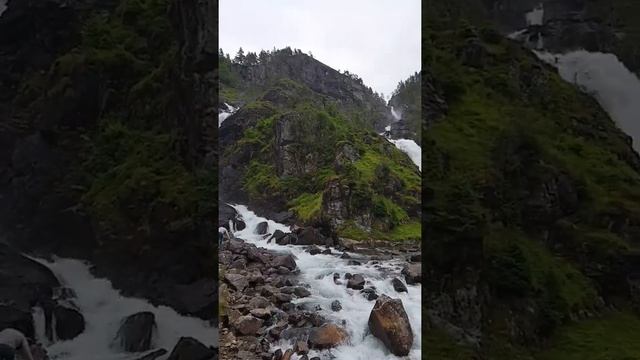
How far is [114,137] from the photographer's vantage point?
3947 mm

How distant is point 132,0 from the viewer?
404cm

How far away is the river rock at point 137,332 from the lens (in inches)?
149

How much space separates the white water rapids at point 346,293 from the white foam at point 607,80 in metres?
1.61

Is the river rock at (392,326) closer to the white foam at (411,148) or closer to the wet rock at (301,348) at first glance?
the wet rock at (301,348)

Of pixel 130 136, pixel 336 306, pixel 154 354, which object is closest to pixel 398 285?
pixel 336 306

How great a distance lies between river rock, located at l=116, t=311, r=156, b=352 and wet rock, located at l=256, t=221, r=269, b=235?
0.77 m

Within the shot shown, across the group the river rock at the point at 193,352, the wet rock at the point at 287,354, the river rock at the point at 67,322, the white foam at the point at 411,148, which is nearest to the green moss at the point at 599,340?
the white foam at the point at 411,148

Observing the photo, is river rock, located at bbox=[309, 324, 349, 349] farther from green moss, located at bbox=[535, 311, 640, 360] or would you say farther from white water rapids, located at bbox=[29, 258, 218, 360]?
green moss, located at bbox=[535, 311, 640, 360]

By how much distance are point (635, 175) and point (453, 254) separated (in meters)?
1.24

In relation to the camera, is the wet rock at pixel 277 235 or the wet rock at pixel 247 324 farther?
the wet rock at pixel 277 235

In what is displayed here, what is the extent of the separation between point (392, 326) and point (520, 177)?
1.19 m

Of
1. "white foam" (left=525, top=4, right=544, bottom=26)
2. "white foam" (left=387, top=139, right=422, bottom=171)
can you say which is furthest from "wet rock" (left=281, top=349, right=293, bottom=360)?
"white foam" (left=525, top=4, right=544, bottom=26)

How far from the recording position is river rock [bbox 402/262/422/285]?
154 inches

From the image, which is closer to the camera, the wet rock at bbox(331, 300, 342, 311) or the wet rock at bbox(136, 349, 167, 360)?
the wet rock at bbox(136, 349, 167, 360)
